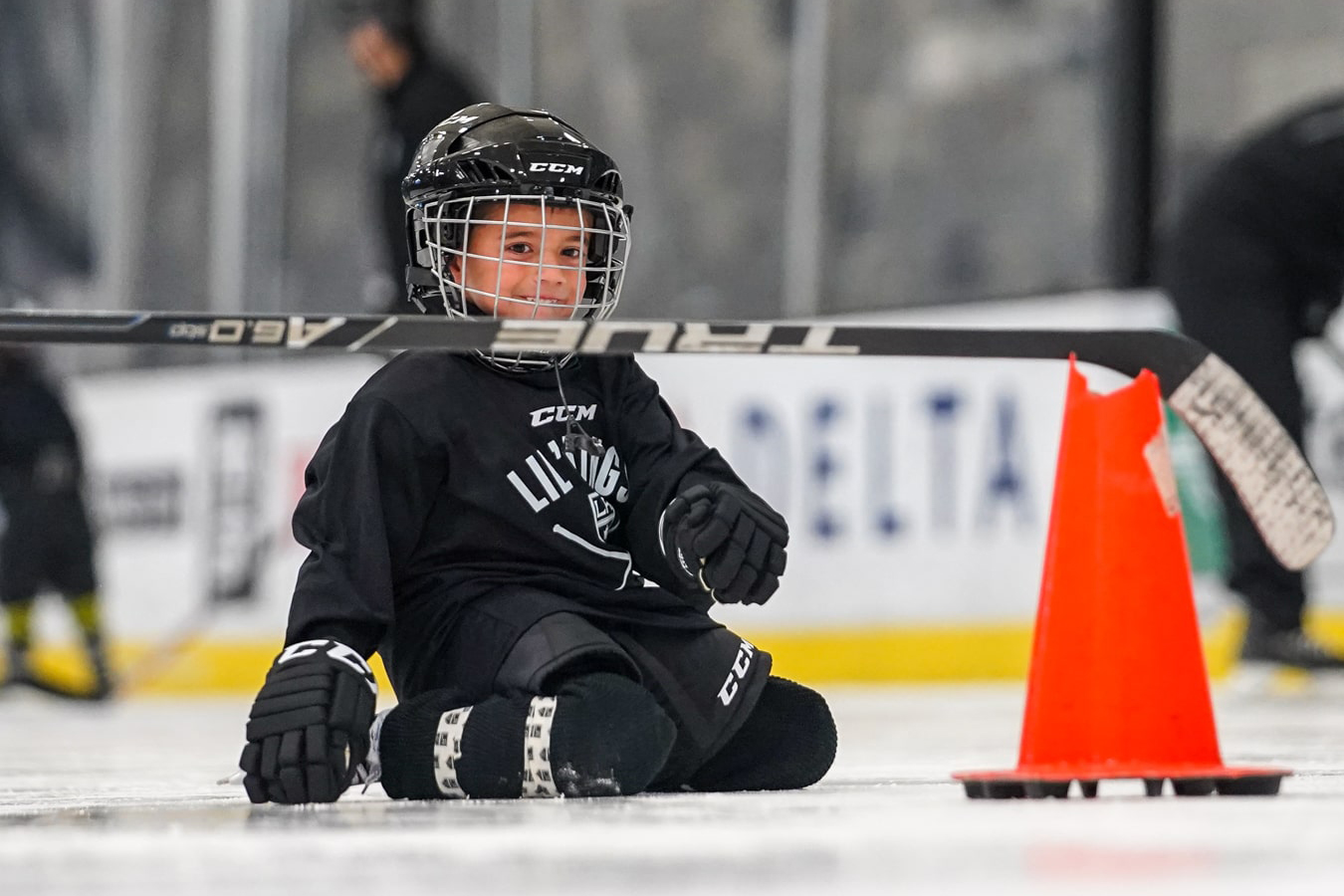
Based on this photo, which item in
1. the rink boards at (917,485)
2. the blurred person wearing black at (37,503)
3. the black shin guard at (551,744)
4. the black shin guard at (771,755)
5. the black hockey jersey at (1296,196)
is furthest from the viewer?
the blurred person wearing black at (37,503)

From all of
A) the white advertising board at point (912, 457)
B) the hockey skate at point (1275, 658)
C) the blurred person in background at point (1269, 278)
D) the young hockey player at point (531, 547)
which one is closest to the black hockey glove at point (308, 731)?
the young hockey player at point (531, 547)

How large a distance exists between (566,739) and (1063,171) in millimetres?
4669

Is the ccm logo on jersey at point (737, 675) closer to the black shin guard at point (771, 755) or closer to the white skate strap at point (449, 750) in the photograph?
the black shin guard at point (771, 755)

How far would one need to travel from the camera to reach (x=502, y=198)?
2213 mm

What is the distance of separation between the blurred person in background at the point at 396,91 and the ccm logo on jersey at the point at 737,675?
3.44m

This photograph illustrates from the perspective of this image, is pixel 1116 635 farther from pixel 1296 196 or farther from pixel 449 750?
pixel 1296 196

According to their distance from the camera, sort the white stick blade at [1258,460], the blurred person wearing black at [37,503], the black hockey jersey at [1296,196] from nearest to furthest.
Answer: the white stick blade at [1258,460]
the black hockey jersey at [1296,196]
the blurred person wearing black at [37,503]

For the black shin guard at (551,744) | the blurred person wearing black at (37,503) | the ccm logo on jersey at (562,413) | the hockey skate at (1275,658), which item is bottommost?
the blurred person wearing black at (37,503)

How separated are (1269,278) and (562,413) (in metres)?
3.05

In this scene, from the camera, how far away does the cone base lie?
2.02 m

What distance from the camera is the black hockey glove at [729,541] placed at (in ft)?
6.76

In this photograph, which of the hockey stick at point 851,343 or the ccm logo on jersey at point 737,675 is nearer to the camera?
the hockey stick at point 851,343

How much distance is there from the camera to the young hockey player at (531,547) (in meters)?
2.09

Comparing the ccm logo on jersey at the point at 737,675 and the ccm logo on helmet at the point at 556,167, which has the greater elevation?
the ccm logo on helmet at the point at 556,167
